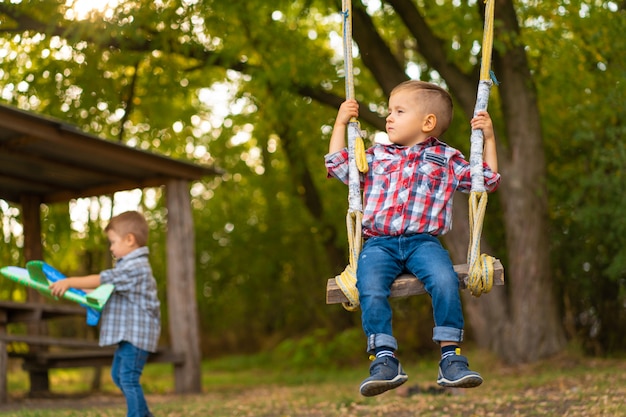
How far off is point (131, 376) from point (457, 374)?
9.78ft

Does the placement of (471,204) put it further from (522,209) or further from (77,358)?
(77,358)

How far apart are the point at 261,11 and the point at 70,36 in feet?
8.16

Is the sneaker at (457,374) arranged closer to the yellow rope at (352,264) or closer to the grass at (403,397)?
the yellow rope at (352,264)

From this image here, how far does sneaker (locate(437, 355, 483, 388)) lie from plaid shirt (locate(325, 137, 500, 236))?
686mm

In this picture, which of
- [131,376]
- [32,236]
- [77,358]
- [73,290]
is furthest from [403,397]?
[32,236]

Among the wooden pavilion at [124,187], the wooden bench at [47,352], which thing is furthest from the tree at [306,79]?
the wooden bench at [47,352]

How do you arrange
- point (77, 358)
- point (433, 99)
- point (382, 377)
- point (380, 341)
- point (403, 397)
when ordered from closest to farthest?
point (382, 377)
point (380, 341)
point (433, 99)
point (403, 397)
point (77, 358)

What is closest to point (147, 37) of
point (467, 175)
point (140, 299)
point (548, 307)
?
point (140, 299)

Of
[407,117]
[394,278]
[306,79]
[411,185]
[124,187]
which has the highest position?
[306,79]

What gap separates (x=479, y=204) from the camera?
4480 millimetres

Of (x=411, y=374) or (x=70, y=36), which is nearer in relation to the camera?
(x=70, y=36)

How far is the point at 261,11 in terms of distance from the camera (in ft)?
35.5

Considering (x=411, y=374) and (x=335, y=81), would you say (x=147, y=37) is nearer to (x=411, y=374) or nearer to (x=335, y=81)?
(x=335, y=81)

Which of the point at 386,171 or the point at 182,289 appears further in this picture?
the point at 182,289
